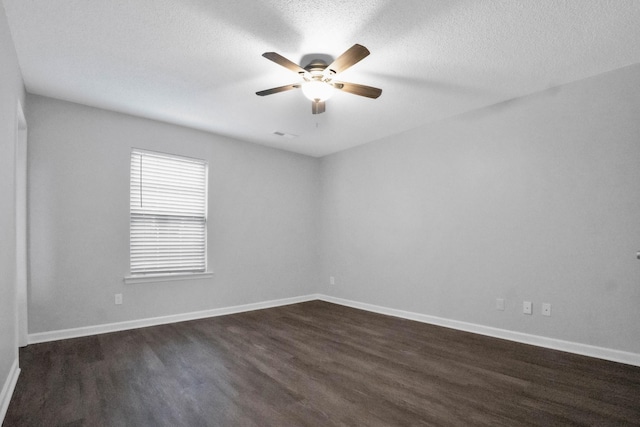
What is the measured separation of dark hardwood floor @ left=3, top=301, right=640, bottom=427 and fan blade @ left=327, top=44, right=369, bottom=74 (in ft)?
7.44

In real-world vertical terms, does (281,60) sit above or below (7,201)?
above

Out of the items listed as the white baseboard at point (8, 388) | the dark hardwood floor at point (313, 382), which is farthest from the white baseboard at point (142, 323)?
the white baseboard at point (8, 388)

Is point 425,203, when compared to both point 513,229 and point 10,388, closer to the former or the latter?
point 513,229

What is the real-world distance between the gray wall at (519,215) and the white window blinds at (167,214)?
2432mm

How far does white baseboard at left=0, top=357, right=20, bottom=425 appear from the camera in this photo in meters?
1.90

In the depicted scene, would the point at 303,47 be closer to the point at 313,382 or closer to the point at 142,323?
the point at 313,382

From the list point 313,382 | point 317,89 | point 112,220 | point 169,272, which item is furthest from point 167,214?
point 313,382

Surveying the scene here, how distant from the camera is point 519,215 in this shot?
133 inches

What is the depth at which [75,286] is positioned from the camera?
3.45 m

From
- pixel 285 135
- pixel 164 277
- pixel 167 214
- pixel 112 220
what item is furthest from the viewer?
pixel 285 135

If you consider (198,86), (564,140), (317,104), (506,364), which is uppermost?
(198,86)

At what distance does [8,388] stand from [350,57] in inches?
123

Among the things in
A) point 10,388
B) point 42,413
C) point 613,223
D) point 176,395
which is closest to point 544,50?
point 613,223

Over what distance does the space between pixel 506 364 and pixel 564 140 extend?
2166mm
